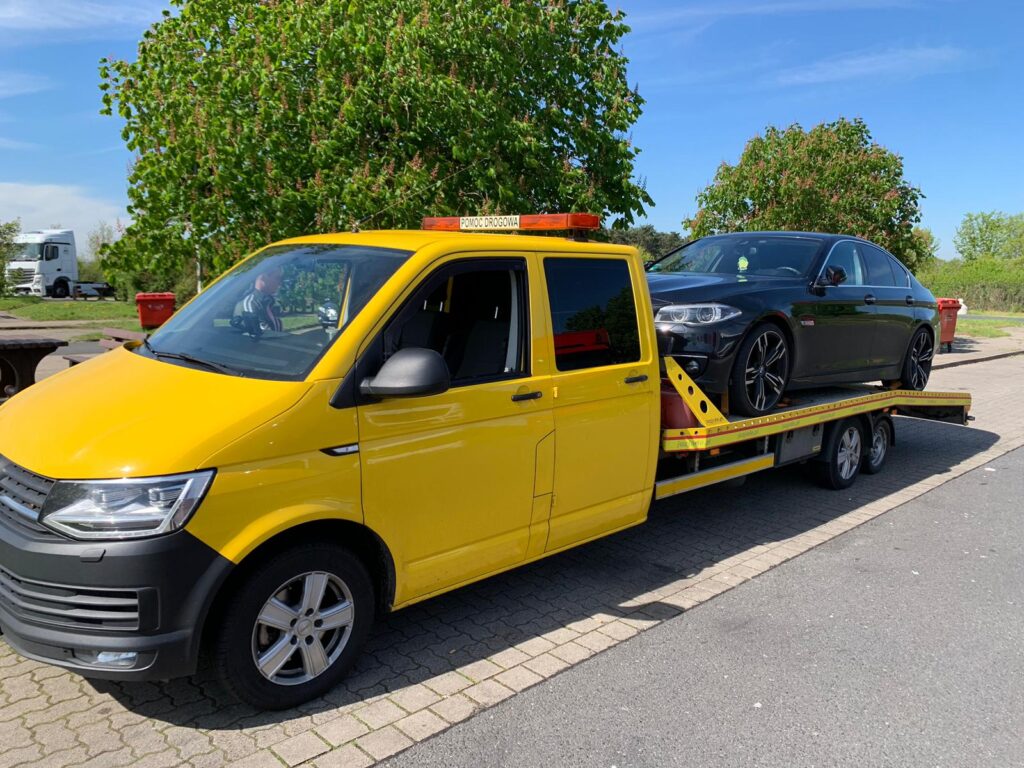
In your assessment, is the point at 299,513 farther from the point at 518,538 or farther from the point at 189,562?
the point at 518,538

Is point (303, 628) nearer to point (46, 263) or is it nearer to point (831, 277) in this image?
point (831, 277)

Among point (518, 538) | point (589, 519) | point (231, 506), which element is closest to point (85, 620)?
point (231, 506)

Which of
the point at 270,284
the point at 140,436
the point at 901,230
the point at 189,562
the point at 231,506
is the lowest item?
the point at 189,562

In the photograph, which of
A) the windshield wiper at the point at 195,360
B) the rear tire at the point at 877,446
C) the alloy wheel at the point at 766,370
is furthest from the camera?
the rear tire at the point at 877,446

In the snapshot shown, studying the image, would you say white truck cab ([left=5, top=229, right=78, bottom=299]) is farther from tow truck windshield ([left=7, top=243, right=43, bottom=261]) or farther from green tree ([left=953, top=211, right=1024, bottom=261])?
green tree ([left=953, top=211, right=1024, bottom=261])

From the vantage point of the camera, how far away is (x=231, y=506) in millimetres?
2859

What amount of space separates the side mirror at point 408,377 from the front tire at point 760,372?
3.03m

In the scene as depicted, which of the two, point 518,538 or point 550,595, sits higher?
point 518,538

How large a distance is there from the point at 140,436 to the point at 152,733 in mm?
1218

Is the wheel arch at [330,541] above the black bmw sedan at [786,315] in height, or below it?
below

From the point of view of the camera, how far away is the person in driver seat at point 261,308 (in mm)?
3654

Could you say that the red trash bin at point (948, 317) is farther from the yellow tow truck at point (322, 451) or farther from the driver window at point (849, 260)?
the yellow tow truck at point (322, 451)

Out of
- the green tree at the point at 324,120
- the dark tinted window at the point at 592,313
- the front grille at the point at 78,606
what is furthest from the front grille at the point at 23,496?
the green tree at the point at 324,120

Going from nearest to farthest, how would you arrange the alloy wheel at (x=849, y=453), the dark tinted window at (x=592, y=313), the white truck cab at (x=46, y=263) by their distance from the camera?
the dark tinted window at (x=592, y=313) < the alloy wheel at (x=849, y=453) < the white truck cab at (x=46, y=263)
